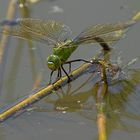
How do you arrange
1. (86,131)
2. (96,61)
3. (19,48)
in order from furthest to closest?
1. (19,48)
2. (96,61)
3. (86,131)

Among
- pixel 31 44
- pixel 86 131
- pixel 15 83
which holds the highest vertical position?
pixel 31 44

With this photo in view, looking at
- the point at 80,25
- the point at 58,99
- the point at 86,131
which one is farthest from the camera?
the point at 80,25

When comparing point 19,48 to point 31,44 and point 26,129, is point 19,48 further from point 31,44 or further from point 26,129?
point 26,129

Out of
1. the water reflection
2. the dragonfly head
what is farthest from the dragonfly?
the water reflection

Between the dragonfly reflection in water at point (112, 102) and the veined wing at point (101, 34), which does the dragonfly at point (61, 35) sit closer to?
the veined wing at point (101, 34)

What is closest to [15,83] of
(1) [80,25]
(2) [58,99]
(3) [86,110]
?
(2) [58,99]

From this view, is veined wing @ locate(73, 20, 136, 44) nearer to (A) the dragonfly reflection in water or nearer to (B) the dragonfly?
(B) the dragonfly

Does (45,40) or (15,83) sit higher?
(45,40)
